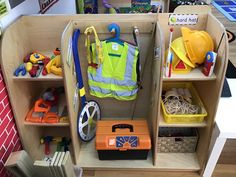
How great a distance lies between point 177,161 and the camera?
1671 millimetres

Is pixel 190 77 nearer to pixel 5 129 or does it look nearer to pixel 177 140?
pixel 177 140

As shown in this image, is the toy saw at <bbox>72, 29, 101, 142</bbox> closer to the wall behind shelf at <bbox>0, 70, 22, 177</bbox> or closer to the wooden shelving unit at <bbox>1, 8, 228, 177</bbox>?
the wooden shelving unit at <bbox>1, 8, 228, 177</bbox>

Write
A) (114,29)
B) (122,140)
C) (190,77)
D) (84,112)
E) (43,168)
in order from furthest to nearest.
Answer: (84,112), (122,140), (114,29), (190,77), (43,168)

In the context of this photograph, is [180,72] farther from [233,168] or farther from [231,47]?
[231,47]

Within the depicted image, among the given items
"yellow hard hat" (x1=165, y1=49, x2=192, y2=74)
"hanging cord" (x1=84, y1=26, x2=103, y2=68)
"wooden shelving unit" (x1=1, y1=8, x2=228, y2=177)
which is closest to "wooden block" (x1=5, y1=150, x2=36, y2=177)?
"wooden shelving unit" (x1=1, y1=8, x2=228, y2=177)

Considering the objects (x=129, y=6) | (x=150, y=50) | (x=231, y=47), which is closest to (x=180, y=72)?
(x=150, y=50)

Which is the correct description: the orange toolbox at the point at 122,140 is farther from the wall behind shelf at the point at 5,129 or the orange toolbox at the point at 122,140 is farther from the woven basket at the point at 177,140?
the wall behind shelf at the point at 5,129

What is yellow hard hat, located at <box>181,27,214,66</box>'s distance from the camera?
4.27 feet

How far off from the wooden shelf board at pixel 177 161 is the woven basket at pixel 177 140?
29 mm

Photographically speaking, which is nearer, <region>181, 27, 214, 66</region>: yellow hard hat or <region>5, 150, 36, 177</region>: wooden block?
<region>5, 150, 36, 177</region>: wooden block

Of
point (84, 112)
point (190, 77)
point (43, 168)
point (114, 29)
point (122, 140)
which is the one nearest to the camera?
point (43, 168)

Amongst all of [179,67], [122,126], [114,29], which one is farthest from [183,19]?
[122,126]

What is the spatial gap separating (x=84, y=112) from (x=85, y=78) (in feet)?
0.78

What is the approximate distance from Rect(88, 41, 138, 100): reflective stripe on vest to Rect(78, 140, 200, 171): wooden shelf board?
1.47ft
